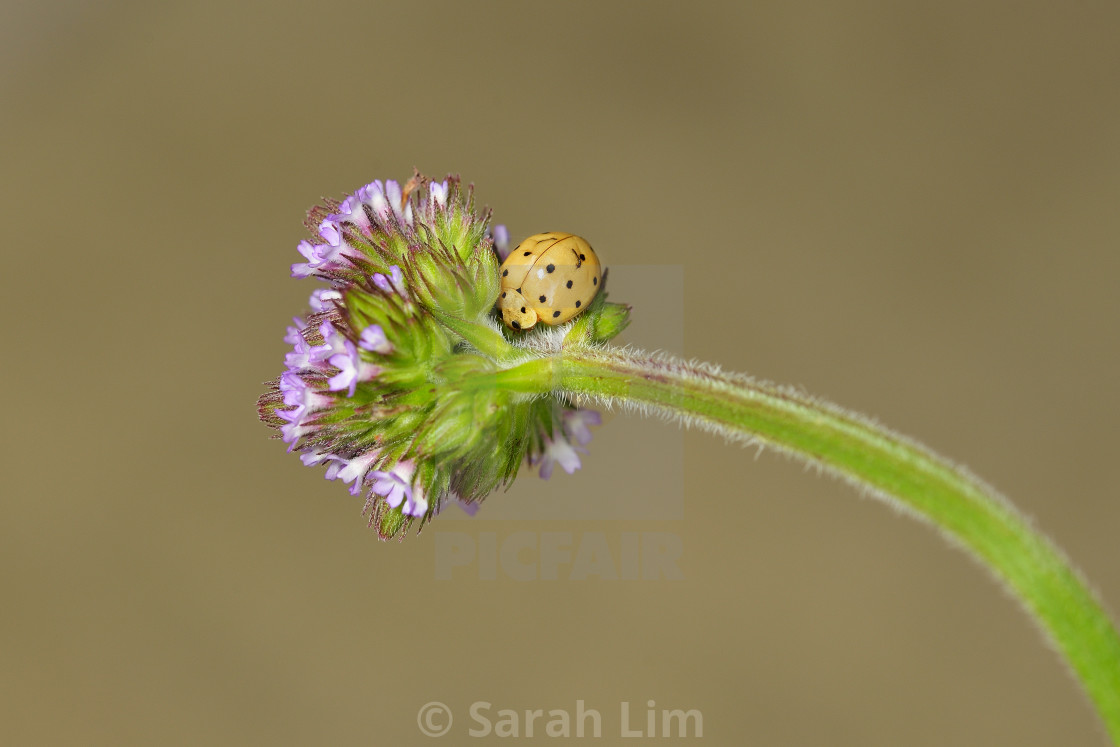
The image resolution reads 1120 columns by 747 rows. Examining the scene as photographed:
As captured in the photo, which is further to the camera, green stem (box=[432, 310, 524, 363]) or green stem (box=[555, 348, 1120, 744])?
green stem (box=[432, 310, 524, 363])

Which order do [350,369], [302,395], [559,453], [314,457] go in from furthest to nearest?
1. [559,453]
2. [314,457]
3. [302,395]
4. [350,369]

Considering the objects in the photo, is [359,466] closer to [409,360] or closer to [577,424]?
[409,360]

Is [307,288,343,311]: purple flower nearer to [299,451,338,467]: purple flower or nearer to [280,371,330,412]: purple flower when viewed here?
[280,371,330,412]: purple flower

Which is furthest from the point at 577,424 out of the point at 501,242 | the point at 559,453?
the point at 501,242

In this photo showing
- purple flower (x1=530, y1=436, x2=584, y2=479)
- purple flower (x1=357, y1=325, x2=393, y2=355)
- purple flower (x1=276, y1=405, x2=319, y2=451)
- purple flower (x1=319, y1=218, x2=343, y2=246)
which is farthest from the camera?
purple flower (x1=530, y1=436, x2=584, y2=479)

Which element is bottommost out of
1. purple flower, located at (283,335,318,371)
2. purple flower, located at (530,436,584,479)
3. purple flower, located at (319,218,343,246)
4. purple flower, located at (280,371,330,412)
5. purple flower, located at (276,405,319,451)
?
purple flower, located at (276,405,319,451)

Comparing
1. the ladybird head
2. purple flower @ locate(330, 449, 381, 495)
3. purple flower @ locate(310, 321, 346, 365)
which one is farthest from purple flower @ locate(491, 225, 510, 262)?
purple flower @ locate(330, 449, 381, 495)

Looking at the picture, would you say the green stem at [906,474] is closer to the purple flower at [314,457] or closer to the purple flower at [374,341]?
the purple flower at [374,341]
